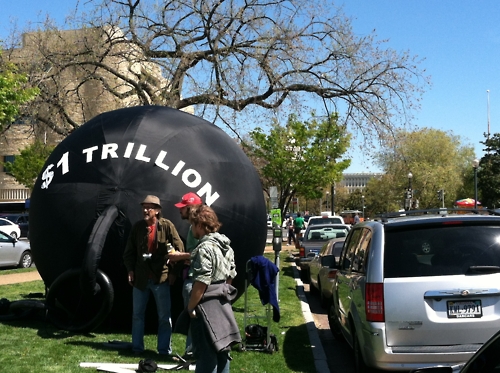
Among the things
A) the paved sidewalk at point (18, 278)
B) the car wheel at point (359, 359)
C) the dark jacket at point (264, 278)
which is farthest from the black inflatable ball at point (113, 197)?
the paved sidewalk at point (18, 278)

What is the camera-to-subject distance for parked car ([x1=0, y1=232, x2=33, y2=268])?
814 inches

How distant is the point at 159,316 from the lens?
7641 millimetres

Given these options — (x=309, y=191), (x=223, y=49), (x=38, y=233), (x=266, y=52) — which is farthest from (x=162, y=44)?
(x=309, y=191)

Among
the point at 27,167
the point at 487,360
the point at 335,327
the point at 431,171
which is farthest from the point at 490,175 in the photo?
the point at 487,360

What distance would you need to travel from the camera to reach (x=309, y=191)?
4100 cm

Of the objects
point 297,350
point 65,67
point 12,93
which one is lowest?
point 297,350

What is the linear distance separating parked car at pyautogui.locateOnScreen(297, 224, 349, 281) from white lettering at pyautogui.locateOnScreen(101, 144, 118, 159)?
1014 cm

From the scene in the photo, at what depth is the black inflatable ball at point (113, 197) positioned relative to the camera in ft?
26.9

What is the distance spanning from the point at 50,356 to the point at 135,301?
1.08 m

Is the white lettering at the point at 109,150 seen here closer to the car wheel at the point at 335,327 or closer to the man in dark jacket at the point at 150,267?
the man in dark jacket at the point at 150,267

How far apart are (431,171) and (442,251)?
225ft

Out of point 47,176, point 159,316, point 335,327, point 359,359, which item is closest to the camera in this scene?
point 359,359

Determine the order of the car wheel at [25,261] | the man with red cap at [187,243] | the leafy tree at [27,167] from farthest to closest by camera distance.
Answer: the leafy tree at [27,167], the car wheel at [25,261], the man with red cap at [187,243]

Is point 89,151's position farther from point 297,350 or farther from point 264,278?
point 297,350
